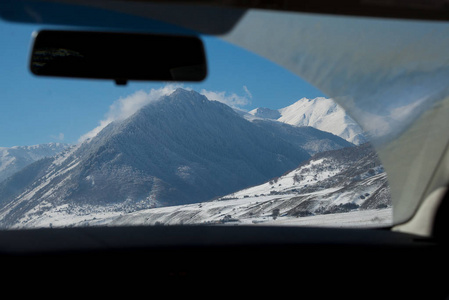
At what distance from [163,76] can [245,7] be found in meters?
0.71

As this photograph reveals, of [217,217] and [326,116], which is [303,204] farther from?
[326,116]

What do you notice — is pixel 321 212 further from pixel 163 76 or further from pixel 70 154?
pixel 70 154

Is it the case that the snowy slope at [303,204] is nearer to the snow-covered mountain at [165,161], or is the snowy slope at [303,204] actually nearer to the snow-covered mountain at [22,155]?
the snow-covered mountain at [165,161]

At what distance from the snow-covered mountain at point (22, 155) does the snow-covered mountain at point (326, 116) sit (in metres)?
2.18

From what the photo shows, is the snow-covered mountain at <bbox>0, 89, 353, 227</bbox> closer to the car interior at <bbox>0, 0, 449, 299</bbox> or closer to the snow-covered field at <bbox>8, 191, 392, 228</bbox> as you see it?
the snow-covered field at <bbox>8, 191, 392, 228</bbox>

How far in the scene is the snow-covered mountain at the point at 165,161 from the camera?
4298 mm

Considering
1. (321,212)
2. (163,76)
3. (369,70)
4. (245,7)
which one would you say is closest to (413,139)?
(369,70)

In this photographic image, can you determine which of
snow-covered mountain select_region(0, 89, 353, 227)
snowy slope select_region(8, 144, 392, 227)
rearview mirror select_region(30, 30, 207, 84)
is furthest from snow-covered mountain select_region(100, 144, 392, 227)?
rearview mirror select_region(30, 30, 207, 84)

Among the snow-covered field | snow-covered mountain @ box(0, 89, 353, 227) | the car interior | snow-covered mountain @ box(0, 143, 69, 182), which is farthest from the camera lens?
snow-covered mountain @ box(0, 143, 69, 182)

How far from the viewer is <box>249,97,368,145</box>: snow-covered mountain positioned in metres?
4.30

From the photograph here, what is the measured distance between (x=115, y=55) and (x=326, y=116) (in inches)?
86.1

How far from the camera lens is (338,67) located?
4.11 metres

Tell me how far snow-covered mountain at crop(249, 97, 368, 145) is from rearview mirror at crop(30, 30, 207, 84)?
151 centimetres

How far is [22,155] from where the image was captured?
15.2ft
